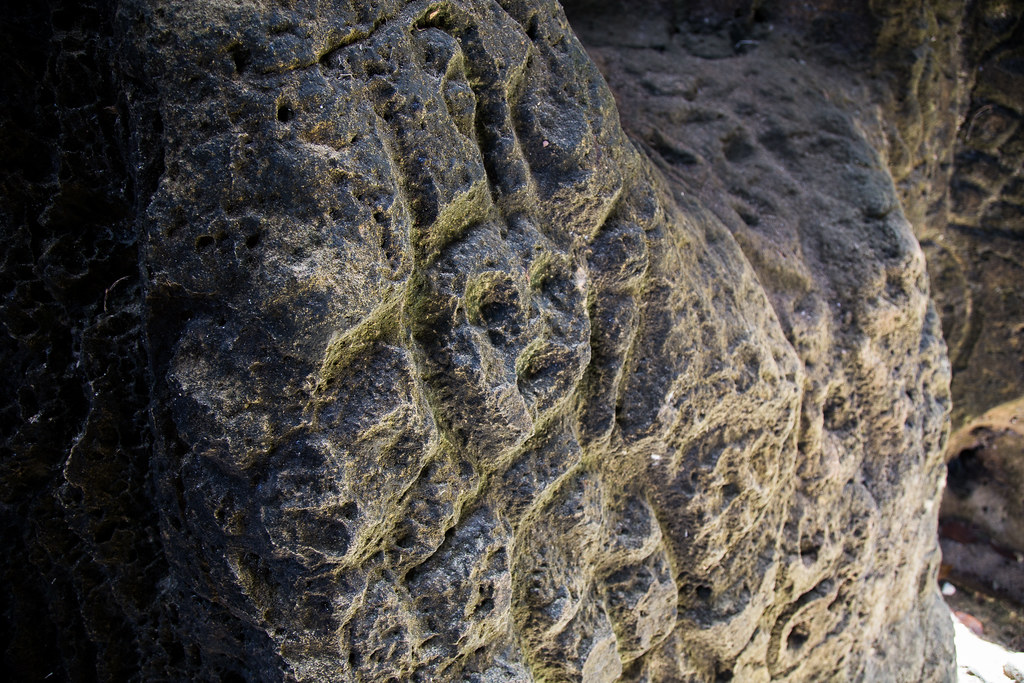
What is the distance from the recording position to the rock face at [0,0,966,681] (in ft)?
2.97

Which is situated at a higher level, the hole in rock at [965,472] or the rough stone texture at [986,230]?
the rough stone texture at [986,230]

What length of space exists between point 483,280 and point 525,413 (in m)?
0.22

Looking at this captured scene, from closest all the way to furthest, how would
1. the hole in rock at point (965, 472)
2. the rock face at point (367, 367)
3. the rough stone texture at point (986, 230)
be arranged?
the rock face at point (367, 367) < the rough stone texture at point (986, 230) < the hole in rock at point (965, 472)

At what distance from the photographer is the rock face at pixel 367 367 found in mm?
904

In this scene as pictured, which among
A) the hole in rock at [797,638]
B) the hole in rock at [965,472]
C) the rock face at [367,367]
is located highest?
the rock face at [367,367]

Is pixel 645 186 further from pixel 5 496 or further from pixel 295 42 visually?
pixel 5 496

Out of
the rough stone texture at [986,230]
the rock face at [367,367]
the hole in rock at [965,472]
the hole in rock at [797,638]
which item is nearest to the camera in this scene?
the rock face at [367,367]

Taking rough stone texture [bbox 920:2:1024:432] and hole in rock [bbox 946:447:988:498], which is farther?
hole in rock [bbox 946:447:988:498]

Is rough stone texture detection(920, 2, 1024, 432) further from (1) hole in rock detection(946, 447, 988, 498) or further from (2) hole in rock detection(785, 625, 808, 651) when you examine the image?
(2) hole in rock detection(785, 625, 808, 651)

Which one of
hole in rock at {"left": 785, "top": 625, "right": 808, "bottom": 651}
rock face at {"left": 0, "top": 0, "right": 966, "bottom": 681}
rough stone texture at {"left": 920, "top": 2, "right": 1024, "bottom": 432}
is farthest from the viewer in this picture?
rough stone texture at {"left": 920, "top": 2, "right": 1024, "bottom": 432}

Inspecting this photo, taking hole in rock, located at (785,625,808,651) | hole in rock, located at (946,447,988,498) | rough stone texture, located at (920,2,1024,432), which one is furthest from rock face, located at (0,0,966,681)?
hole in rock, located at (946,447,988,498)

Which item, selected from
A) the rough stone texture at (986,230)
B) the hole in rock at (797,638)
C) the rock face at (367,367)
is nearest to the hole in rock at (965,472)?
the rough stone texture at (986,230)

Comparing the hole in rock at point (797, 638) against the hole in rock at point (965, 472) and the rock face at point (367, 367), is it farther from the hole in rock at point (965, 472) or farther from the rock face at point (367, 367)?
the hole in rock at point (965, 472)

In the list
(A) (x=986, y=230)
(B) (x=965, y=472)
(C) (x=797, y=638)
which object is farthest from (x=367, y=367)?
(B) (x=965, y=472)
